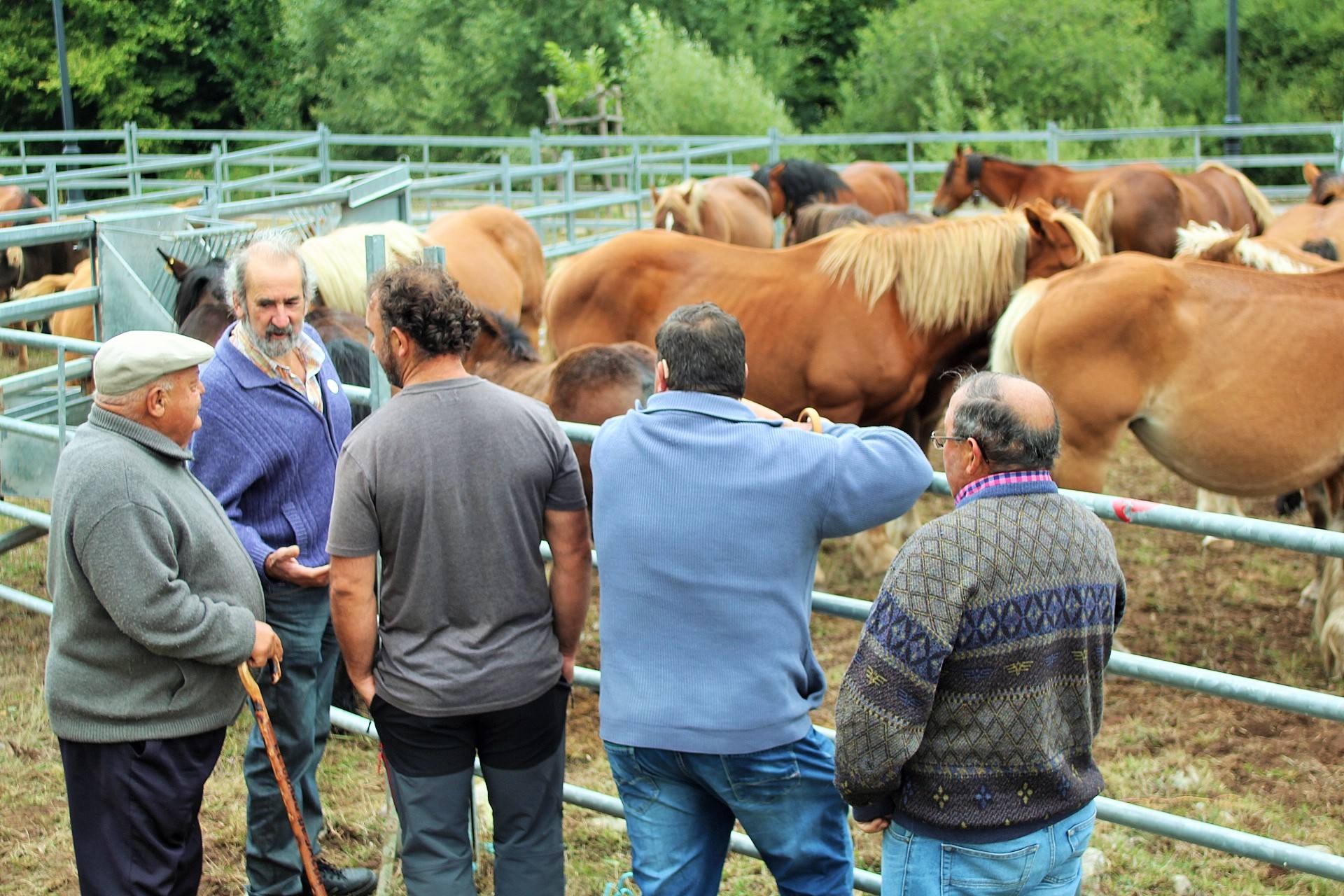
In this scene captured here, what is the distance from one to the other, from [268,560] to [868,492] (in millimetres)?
1496

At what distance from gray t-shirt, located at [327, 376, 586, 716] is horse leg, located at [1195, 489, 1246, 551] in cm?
484

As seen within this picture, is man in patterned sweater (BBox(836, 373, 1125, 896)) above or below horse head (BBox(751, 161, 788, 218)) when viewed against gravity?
below

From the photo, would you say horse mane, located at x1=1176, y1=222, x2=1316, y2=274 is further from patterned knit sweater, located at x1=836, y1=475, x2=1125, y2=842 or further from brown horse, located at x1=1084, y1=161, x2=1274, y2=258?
brown horse, located at x1=1084, y1=161, x2=1274, y2=258

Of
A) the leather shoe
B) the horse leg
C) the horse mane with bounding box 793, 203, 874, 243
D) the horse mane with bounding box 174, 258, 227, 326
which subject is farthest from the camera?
the horse mane with bounding box 793, 203, 874, 243

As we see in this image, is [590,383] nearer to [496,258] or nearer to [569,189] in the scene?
[496,258]

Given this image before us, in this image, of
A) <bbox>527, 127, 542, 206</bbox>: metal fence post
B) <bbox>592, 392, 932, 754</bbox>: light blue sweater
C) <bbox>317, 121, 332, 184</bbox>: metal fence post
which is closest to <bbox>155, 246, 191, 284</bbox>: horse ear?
<bbox>592, 392, 932, 754</bbox>: light blue sweater

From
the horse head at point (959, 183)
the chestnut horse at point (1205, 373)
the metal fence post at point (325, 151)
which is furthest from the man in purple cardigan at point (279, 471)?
the metal fence post at point (325, 151)

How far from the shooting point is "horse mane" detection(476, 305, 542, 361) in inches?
207

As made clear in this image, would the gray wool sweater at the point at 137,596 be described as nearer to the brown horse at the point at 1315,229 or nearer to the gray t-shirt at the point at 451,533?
the gray t-shirt at the point at 451,533

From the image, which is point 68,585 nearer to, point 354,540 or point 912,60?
point 354,540

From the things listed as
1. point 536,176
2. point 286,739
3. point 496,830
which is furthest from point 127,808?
point 536,176

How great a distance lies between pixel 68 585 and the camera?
99.7 inches

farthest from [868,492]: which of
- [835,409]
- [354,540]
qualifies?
[835,409]

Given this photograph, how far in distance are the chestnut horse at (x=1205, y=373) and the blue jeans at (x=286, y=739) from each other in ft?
10.7
